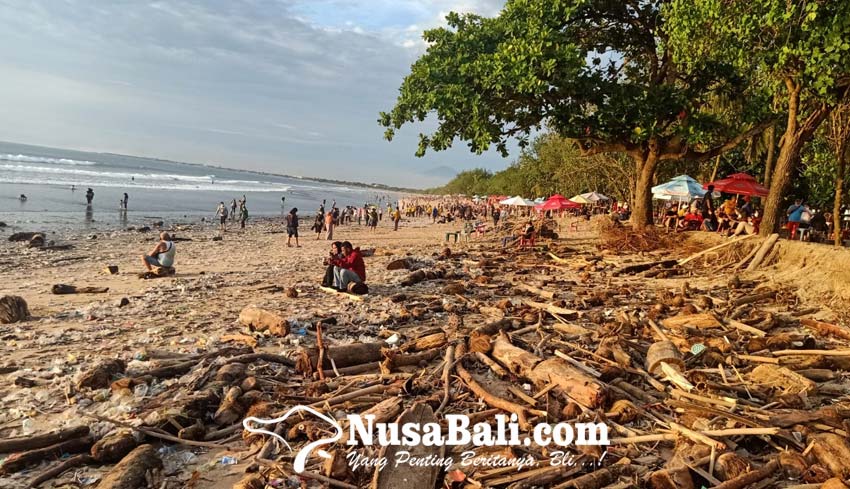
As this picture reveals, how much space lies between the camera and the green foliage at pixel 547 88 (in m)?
12.0

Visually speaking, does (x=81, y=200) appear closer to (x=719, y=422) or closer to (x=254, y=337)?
(x=254, y=337)

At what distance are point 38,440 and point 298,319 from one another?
407 centimetres

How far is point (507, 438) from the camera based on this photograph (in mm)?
4082

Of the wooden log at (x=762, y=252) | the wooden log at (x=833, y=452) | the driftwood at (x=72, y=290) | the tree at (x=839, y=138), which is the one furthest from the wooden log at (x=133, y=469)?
the tree at (x=839, y=138)

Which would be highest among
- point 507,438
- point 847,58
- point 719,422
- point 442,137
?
point 847,58

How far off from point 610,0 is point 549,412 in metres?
13.3

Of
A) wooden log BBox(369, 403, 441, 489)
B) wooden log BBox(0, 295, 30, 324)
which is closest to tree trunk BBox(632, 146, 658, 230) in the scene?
wooden log BBox(369, 403, 441, 489)

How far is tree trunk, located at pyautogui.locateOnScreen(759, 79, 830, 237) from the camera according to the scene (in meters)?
10.9

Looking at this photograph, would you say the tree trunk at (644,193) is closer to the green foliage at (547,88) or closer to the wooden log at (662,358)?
the green foliage at (547,88)

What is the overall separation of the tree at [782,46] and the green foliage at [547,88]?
157cm

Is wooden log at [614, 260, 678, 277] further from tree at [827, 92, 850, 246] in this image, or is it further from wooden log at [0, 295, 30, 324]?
wooden log at [0, 295, 30, 324]

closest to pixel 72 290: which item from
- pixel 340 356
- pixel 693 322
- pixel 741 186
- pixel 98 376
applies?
pixel 98 376

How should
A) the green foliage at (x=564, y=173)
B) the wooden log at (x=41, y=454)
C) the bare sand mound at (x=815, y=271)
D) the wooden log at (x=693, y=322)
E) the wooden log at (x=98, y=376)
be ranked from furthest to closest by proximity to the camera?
the green foliage at (x=564, y=173), the bare sand mound at (x=815, y=271), the wooden log at (x=693, y=322), the wooden log at (x=98, y=376), the wooden log at (x=41, y=454)


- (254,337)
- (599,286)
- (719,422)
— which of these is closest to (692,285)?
(599,286)
